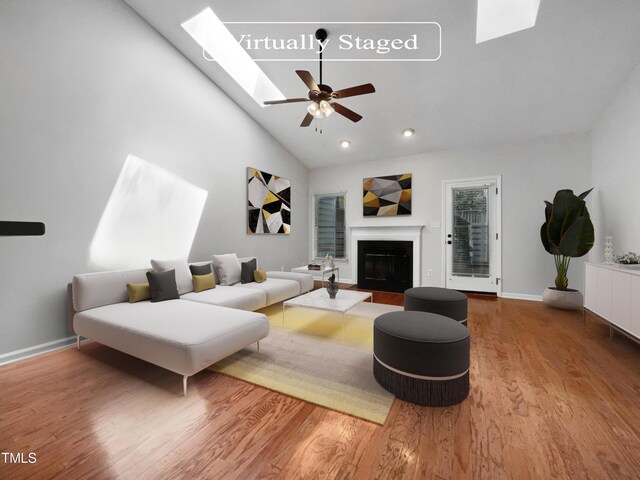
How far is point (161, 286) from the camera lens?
2.92 metres

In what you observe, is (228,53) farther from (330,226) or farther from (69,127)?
(330,226)

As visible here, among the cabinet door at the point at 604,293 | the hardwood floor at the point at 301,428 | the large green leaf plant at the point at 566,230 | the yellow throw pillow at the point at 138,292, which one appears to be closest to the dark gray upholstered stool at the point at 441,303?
the hardwood floor at the point at 301,428

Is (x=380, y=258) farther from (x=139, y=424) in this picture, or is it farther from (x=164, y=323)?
(x=139, y=424)

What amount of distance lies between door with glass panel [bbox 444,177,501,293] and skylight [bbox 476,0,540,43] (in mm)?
2385

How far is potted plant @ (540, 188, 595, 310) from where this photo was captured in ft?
11.7

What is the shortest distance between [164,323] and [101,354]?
934 millimetres

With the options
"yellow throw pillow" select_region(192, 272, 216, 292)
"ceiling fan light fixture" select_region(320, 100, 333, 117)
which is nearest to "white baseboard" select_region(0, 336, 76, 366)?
"yellow throw pillow" select_region(192, 272, 216, 292)

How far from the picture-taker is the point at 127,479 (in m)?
1.23

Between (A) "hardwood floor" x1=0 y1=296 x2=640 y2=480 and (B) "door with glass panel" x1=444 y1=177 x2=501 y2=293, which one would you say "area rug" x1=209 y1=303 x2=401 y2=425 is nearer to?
(A) "hardwood floor" x1=0 y1=296 x2=640 y2=480

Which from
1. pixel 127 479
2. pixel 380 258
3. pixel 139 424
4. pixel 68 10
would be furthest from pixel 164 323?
pixel 380 258

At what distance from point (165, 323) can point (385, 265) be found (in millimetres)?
4236

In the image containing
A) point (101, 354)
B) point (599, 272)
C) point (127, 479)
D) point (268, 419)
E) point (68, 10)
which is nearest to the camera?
point (127, 479)

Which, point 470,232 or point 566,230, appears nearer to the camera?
point 566,230

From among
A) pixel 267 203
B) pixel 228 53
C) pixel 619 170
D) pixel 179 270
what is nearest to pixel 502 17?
pixel 619 170
